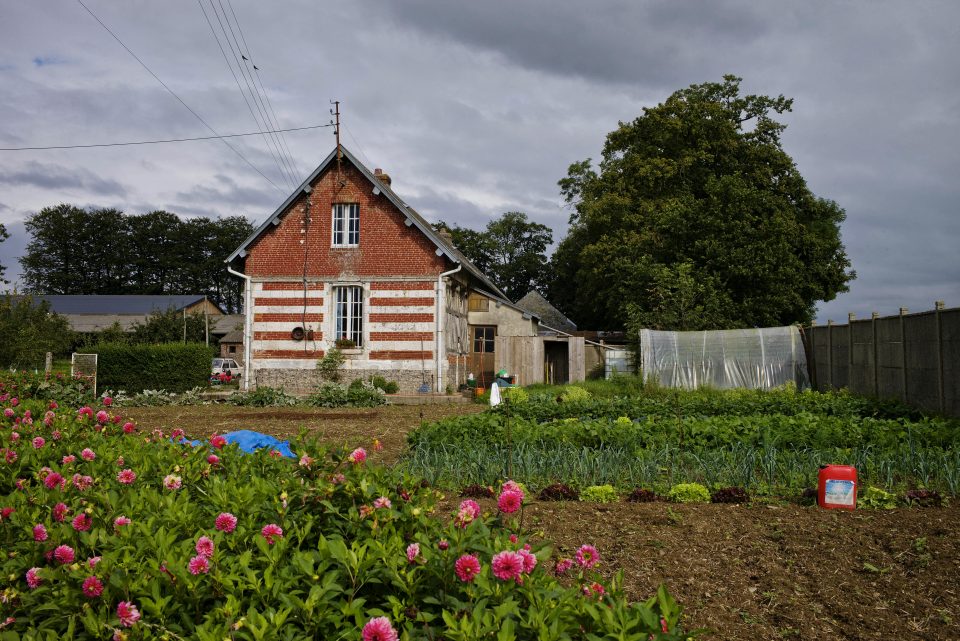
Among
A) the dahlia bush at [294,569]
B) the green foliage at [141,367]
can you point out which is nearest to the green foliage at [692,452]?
the dahlia bush at [294,569]

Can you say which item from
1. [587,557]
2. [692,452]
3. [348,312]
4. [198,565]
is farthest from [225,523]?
[348,312]

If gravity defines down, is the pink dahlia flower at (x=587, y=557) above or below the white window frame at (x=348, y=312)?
below

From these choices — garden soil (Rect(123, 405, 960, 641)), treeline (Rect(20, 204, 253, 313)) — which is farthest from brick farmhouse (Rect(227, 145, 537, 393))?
treeline (Rect(20, 204, 253, 313))

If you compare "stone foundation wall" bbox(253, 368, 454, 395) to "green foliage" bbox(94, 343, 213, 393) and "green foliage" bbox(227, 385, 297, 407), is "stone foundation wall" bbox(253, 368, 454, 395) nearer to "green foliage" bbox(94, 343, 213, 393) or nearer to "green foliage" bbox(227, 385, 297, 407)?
"green foliage" bbox(227, 385, 297, 407)

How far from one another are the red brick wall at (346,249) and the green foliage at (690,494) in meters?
16.2

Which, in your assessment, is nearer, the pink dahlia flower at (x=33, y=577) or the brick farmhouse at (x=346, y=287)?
the pink dahlia flower at (x=33, y=577)

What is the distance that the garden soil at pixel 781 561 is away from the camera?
4.06m

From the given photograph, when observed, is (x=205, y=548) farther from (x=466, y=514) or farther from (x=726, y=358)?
(x=726, y=358)

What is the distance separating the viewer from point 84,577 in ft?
8.30

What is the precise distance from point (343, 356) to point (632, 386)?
8984 millimetres

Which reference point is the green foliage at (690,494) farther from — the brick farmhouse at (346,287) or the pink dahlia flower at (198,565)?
the brick farmhouse at (346,287)

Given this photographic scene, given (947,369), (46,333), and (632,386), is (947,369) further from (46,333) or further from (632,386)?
(46,333)

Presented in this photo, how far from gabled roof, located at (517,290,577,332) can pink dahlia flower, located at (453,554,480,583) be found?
39.7m

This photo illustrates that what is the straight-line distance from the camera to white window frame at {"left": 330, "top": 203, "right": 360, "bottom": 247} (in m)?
22.4
